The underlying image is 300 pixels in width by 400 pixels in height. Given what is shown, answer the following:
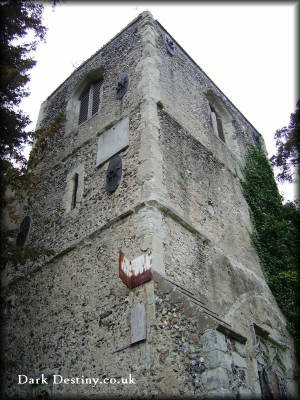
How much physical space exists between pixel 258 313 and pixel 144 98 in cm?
524

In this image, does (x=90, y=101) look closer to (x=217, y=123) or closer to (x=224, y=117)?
(x=217, y=123)

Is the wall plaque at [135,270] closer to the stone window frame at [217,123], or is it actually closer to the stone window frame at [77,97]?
the stone window frame at [77,97]

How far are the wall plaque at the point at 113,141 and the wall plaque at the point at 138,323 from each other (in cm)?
376

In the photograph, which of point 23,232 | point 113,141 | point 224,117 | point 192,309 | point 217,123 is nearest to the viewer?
point 192,309

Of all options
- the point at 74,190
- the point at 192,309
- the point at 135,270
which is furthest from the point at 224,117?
the point at 192,309

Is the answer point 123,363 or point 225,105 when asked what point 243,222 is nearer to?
point 225,105

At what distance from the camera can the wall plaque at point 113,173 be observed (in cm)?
862

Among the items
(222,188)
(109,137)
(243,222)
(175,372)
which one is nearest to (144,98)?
(109,137)

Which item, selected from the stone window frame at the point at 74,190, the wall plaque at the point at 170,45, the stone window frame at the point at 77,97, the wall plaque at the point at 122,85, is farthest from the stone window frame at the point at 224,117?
the stone window frame at the point at 74,190

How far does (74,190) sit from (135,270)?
374 cm

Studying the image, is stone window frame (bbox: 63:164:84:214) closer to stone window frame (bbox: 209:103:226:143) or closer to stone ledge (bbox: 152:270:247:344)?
stone ledge (bbox: 152:270:247:344)

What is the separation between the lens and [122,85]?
10453 mm

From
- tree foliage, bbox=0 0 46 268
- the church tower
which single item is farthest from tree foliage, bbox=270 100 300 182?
tree foliage, bbox=0 0 46 268

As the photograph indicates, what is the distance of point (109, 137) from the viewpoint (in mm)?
9727
